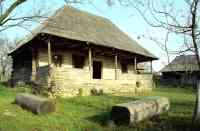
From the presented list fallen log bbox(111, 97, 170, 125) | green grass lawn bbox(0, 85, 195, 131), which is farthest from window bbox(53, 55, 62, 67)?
fallen log bbox(111, 97, 170, 125)

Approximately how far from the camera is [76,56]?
23.4 metres

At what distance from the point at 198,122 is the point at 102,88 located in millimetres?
11709

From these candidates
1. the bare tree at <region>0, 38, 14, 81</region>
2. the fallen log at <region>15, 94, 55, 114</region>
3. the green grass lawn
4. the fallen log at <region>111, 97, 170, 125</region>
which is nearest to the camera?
the green grass lawn

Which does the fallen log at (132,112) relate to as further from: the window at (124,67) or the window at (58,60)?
the window at (124,67)

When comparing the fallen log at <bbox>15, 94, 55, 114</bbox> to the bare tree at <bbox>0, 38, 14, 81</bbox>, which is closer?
the fallen log at <bbox>15, 94, 55, 114</bbox>

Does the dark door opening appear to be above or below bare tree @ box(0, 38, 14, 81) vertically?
below

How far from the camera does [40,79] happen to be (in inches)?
755

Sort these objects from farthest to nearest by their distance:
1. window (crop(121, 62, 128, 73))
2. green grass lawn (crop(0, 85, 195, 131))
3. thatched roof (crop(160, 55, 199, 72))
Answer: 1. window (crop(121, 62, 128, 73))
2. thatched roof (crop(160, 55, 199, 72))
3. green grass lawn (crop(0, 85, 195, 131))

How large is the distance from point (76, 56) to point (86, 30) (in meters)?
2.05

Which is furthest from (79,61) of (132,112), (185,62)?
(132,112)

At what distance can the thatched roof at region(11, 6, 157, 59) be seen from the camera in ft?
65.8

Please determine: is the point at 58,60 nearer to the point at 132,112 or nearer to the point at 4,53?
the point at 132,112

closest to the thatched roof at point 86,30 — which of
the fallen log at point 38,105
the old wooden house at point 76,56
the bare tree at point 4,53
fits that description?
the old wooden house at point 76,56

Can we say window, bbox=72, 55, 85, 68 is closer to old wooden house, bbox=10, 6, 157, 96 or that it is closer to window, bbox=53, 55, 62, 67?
old wooden house, bbox=10, 6, 157, 96
